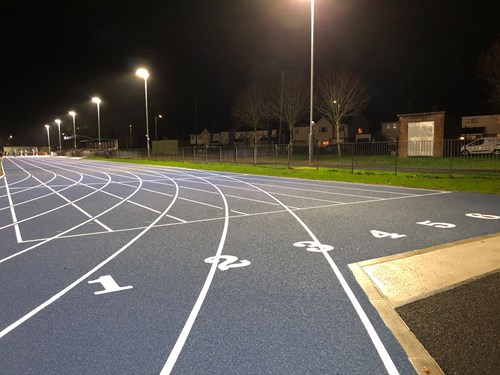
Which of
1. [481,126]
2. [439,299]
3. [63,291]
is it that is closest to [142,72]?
[63,291]

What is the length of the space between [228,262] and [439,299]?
10.8 ft

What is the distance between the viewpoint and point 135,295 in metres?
5.32

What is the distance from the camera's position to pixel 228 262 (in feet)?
22.2

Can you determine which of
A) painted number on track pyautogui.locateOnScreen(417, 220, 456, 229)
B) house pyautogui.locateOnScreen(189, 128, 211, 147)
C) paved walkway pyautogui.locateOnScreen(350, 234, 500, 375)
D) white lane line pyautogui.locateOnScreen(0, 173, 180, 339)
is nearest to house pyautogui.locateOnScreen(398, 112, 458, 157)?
painted number on track pyautogui.locateOnScreen(417, 220, 456, 229)

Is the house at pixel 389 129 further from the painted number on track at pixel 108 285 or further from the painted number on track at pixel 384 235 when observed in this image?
the painted number on track at pixel 108 285

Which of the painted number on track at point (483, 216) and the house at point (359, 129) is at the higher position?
the house at point (359, 129)

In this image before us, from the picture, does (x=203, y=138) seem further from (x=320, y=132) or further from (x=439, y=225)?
(x=439, y=225)

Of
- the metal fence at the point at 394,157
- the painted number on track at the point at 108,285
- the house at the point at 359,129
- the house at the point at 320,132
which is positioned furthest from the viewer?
the house at the point at 320,132

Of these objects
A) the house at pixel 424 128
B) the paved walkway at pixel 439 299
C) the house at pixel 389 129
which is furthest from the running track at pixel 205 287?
the house at pixel 389 129

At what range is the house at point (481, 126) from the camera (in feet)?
201

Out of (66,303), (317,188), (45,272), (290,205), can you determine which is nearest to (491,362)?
(66,303)

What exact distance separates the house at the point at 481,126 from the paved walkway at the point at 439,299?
62.3 meters

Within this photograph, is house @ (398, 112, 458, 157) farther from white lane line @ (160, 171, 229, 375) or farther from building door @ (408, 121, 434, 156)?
white lane line @ (160, 171, 229, 375)

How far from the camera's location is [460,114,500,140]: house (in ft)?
201
